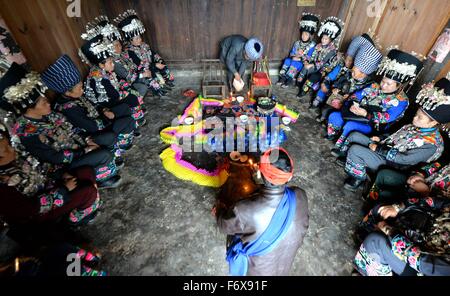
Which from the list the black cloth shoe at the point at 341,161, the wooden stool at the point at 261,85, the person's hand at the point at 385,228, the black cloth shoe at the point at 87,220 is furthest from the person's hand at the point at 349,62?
the black cloth shoe at the point at 87,220

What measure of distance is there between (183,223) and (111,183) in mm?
1373

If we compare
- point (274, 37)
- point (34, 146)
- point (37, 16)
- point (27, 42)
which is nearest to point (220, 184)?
point (34, 146)

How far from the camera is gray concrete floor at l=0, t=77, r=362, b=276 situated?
9.21 feet

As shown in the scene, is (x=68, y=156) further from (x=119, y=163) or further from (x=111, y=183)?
(x=119, y=163)

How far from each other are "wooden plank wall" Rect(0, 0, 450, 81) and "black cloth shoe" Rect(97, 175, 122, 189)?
2.00 m

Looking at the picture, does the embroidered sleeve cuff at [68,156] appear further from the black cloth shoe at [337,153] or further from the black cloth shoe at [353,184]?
the black cloth shoe at [337,153]

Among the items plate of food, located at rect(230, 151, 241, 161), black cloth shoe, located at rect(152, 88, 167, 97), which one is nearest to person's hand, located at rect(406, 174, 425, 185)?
plate of food, located at rect(230, 151, 241, 161)

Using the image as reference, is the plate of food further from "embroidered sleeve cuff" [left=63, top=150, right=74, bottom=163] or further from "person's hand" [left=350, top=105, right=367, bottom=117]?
"embroidered sleeve cuff" [left=63, top=150, right=74, bottom=163]

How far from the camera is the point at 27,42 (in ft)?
10.4

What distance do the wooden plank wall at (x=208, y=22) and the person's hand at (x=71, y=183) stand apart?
6.26 ft

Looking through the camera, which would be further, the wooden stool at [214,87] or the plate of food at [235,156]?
the wooden stool at [214,87]

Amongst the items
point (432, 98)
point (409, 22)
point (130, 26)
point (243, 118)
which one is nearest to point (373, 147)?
point (432, 98)

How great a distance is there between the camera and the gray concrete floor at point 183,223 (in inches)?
111

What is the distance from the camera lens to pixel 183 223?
3.17 metres
